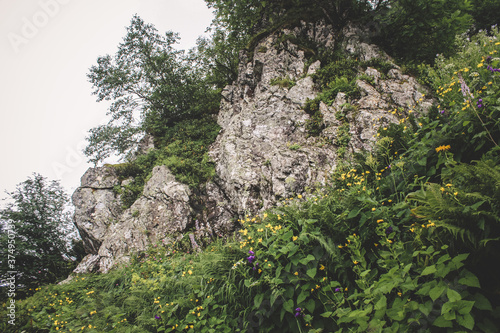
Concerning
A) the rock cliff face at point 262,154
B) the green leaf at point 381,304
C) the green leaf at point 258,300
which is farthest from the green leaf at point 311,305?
the rock cliff face at point 262,154

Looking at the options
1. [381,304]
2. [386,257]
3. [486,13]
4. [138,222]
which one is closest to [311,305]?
[381,304]

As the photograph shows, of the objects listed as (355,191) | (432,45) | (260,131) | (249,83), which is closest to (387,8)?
(432,45)

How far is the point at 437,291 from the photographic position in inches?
61.4

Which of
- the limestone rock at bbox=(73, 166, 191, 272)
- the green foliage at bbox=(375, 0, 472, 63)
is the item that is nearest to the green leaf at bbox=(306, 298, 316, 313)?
the limestone rock at bbox=(73, 166, 191, 272)

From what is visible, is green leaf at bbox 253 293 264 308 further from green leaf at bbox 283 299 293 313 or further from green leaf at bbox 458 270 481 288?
green leaf at bbox 458 270 481 288

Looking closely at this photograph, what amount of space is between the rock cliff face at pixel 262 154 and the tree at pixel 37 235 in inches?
89.4

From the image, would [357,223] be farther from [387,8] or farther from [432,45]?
[387,8]

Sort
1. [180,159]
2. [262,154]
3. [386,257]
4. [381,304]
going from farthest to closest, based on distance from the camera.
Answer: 1. [180,159]
2. [262,154]
3. [386,257]
4. [381,304]

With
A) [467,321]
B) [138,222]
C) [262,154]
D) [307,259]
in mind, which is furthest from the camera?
[138,222]

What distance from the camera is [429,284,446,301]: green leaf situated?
1529 mm

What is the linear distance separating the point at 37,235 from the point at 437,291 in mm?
17675

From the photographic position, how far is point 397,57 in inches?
368

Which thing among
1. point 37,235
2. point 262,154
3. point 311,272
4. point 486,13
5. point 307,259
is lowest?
point 311,272

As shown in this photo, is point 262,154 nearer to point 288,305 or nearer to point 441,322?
point 288,305
